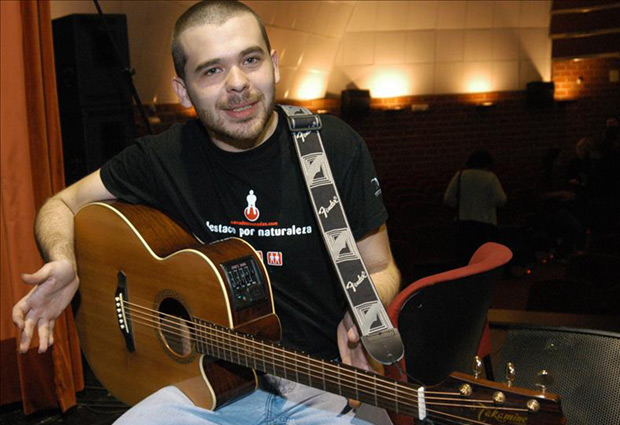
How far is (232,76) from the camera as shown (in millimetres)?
1863

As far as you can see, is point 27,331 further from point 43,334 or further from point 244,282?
point 244,282

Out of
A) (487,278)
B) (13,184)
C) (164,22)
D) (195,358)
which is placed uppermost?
(164,22)

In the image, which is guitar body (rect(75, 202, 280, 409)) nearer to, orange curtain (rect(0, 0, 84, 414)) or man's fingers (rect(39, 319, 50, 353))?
man's fingers (rect(39, 319, 50, 353))

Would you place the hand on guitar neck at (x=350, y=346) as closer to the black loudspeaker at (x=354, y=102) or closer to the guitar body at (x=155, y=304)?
the guitar body at (x=155, y=304)

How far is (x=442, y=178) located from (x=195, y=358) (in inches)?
378

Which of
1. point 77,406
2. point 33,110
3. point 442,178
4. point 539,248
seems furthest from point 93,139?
point 442,178

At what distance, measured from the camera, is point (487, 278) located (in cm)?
186

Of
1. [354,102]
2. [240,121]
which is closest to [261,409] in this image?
[240,121]

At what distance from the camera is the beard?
1877 millimetres

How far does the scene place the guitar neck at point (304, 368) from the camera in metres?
1.50

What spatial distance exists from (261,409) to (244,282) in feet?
1.14

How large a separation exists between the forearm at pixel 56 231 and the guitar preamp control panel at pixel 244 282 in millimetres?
564

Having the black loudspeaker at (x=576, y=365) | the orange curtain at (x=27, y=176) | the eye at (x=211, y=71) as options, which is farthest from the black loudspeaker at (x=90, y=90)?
the black loudspeaker at (x=576, y=365)

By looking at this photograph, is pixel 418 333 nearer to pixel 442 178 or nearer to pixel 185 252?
pixel 185 252
